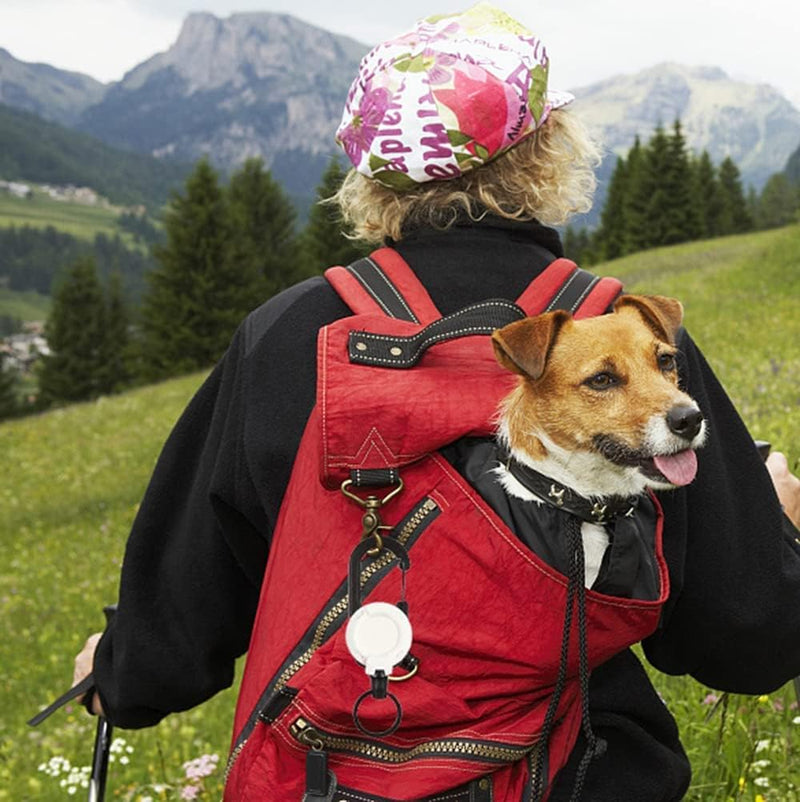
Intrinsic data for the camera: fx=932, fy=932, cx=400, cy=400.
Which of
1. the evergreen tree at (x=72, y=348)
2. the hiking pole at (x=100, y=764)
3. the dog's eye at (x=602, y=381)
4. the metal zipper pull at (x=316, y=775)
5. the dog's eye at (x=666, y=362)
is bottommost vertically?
the evergreen tree at (x=72, y=348)

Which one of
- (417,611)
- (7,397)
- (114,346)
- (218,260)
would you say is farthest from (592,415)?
(7,397)

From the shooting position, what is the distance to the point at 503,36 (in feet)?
8.64

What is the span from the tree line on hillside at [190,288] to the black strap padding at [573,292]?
49.9m

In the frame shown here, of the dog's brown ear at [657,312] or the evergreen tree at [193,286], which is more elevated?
the dog's brown ear at [657,312]

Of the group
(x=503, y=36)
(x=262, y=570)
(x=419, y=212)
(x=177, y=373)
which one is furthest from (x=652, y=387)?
(x=177, y=373)

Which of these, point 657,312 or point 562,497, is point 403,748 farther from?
point 657,312

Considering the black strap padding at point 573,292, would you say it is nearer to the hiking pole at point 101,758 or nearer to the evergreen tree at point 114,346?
the hiking pole at point 101,758

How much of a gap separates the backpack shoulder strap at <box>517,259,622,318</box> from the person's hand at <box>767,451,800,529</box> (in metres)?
1.13

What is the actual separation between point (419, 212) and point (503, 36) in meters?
0.54

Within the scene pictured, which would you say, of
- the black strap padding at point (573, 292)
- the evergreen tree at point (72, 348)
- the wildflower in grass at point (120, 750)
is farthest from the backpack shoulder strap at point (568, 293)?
the evergreen tree at point (72, 348)

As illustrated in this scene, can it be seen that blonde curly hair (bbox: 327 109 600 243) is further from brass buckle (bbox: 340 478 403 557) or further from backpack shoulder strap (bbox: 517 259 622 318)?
brass buckle (bbox: 340 478 403 557)

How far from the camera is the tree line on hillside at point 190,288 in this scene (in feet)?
186

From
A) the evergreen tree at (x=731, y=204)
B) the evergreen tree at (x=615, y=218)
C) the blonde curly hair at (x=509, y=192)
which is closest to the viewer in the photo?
the blonde curly hair at (x=509, y=192)

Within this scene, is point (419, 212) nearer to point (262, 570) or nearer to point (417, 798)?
point (262, 570)
